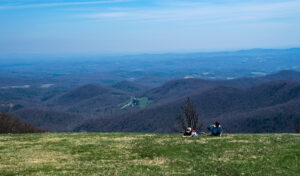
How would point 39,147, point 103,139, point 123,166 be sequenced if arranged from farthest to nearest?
1. point 103,139
2. point 39,147
3. point 123,166

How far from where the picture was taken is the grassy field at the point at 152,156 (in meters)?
20.8

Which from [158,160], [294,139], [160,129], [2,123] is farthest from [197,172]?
[160,129]

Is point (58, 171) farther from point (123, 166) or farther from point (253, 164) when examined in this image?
point (253, 164)

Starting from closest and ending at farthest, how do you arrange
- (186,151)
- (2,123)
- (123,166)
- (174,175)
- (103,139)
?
(174,175) → (123,166) → (186,151) → (103,139) → (2,123)

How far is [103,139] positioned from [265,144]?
15.3 metres

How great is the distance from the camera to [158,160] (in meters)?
23.6

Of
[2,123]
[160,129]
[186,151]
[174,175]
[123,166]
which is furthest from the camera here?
[160,129]

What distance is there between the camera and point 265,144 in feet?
90.2

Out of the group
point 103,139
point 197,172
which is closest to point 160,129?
point 103,139

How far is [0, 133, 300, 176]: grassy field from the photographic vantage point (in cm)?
2075

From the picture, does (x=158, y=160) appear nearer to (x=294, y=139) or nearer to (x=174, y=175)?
(x=174, y=175)

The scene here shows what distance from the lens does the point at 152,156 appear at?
25047mm

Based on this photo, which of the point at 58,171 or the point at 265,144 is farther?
the point at 265,144

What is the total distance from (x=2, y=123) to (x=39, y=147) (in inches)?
1867
